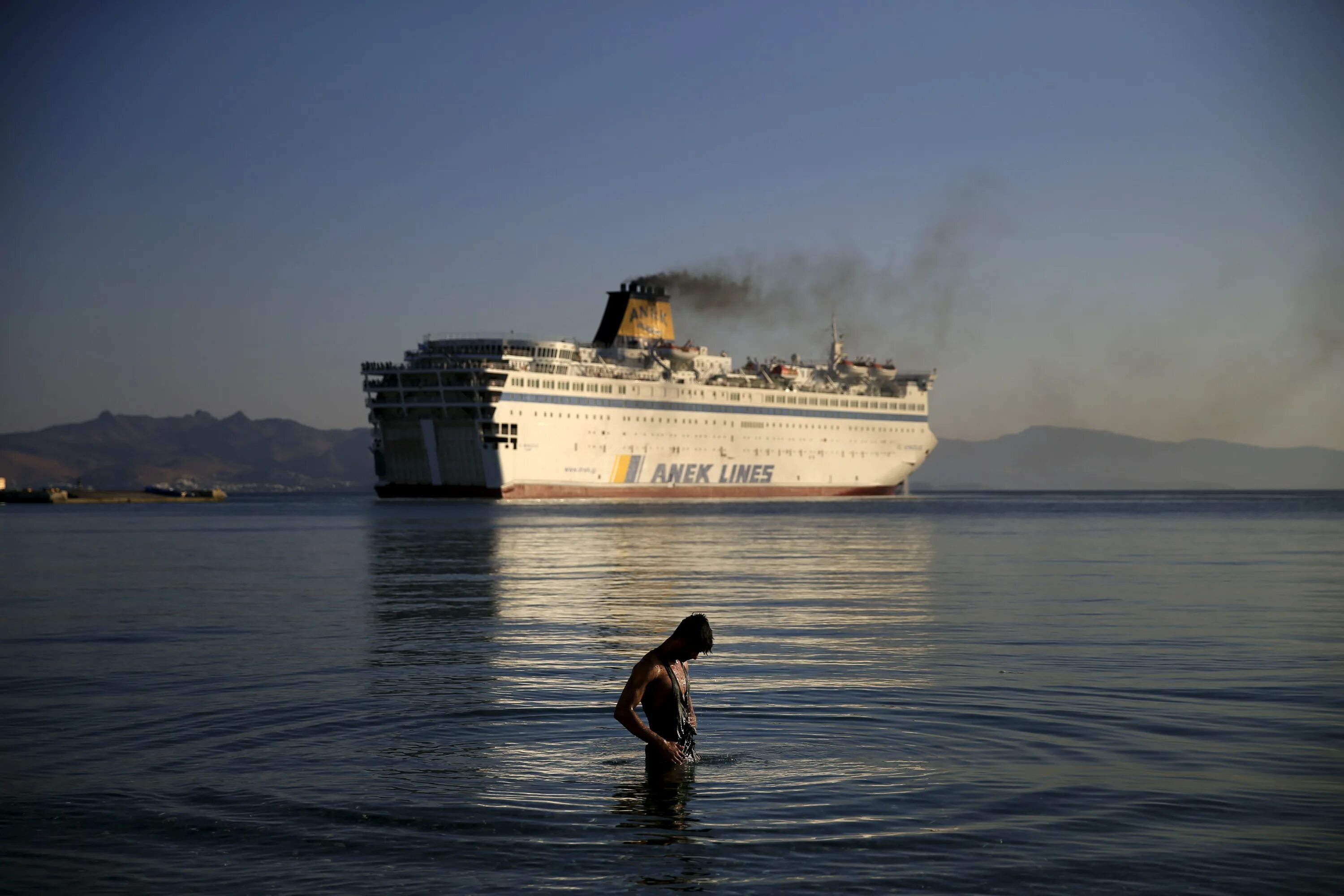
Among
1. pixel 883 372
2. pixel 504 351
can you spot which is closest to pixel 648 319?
pixel 504 351

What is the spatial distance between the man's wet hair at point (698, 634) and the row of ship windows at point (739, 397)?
90.7 m

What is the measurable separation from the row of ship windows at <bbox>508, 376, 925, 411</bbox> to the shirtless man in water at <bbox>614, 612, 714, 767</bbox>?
9020 centimetres

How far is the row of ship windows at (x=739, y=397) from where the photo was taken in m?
101

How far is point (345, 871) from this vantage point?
23.0 feet

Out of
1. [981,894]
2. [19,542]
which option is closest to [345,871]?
[981,894]

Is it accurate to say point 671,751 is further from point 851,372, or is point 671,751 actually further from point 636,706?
point 851,372

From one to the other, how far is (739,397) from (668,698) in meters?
110

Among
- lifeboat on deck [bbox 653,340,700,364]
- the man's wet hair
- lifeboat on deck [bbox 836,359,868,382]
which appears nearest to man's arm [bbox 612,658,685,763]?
the man's wet hair

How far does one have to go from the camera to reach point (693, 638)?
8750mm

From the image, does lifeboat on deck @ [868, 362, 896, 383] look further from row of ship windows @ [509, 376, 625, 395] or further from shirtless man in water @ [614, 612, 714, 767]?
shirtless man in water @ [614, 612, 714, 767]

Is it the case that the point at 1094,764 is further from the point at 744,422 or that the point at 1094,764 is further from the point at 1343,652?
the point at 744,422

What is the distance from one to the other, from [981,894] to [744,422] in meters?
113

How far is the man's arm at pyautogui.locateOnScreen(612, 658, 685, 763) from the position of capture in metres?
8.91

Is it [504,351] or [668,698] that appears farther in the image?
[504,351]
